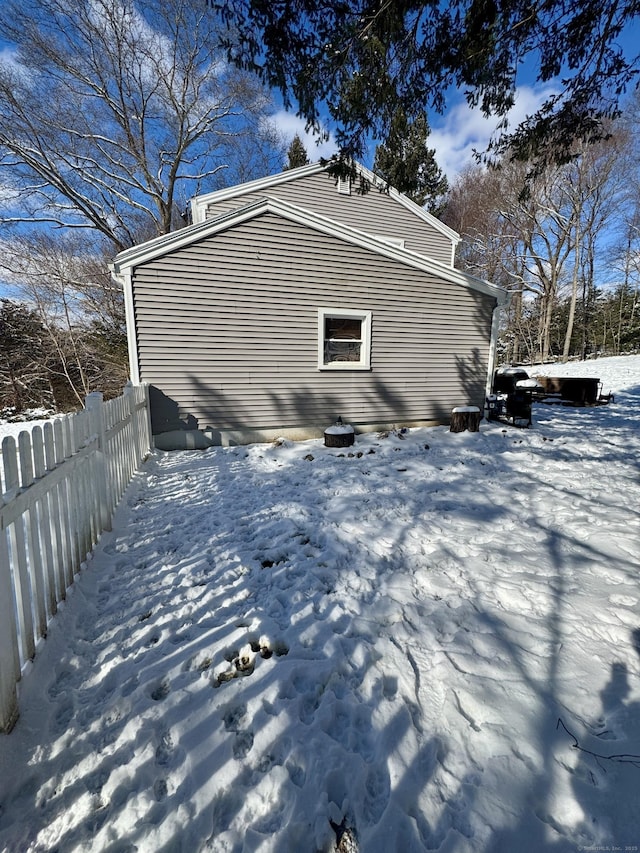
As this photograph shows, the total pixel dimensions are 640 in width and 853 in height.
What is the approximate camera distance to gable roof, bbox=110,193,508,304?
6121mm

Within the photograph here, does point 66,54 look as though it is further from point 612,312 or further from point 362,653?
point 612,312

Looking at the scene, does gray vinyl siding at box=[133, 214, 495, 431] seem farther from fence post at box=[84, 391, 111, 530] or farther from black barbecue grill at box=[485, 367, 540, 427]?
fence post at box=[84, 391, 111, 530]

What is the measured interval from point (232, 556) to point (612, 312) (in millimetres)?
39212

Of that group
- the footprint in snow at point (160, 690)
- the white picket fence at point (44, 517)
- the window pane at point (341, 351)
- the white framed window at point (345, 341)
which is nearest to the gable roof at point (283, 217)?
the white framed window at point (345, 341)

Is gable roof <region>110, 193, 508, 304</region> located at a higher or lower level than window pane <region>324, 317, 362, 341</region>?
higher

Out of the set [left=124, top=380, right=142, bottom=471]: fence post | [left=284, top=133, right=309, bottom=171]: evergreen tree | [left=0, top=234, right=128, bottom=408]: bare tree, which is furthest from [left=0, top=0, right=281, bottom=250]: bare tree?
[left=124, top=380, right=142, bottom=471]: fence post

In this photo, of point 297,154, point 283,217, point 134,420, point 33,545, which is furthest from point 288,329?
point 297,154

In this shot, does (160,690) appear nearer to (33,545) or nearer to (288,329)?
(33,545)

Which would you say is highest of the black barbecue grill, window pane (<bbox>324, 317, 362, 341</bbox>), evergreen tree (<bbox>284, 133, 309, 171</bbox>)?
evergreen tree (<bbox>284, 133, 309, 171</bbox>)

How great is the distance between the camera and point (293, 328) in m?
7.22

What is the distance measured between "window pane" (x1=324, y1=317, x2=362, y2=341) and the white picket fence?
5.01 meters

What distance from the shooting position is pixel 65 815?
50.5 inches

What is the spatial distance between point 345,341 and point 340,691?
676cm

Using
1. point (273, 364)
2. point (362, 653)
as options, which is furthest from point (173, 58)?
point (362, 653)
